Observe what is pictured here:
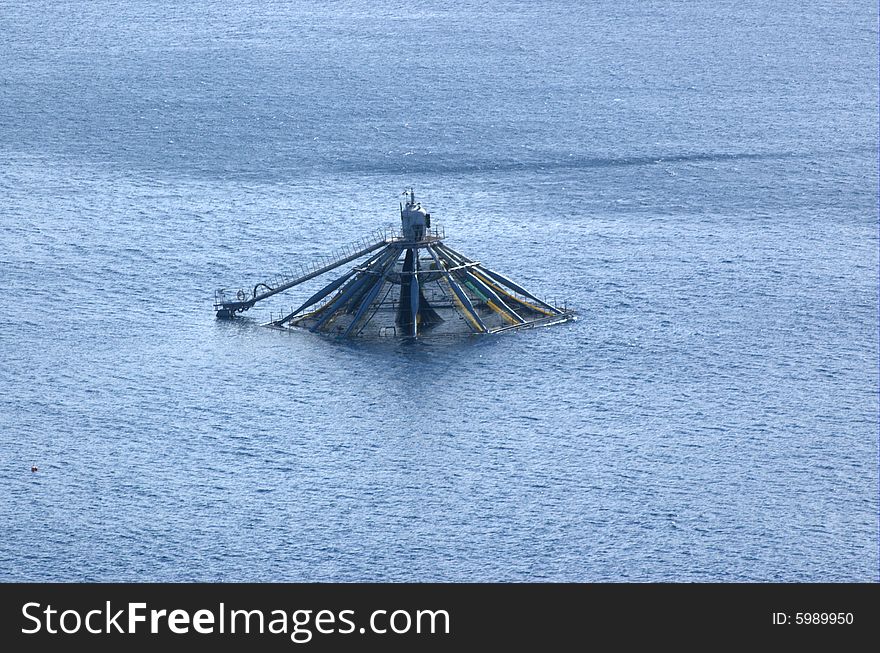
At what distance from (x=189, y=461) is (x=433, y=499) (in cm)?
2477

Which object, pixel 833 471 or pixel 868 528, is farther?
pixel 833 471

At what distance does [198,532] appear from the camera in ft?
591

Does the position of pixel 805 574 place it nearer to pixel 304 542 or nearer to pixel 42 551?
pixel 304 542

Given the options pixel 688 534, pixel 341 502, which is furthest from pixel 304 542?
pixel 688 534

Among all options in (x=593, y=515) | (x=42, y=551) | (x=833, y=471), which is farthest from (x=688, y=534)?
(x=42, y=551)
